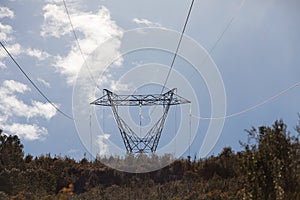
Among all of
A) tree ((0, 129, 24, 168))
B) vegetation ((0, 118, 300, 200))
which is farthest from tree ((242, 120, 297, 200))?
tree ((0, 129, 24, 168))

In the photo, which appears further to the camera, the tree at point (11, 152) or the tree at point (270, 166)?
the tree at point (11, 152)

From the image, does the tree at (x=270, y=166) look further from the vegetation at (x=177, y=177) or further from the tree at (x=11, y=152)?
the tree at (x=11, y=152)

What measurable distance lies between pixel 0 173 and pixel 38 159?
12139mm

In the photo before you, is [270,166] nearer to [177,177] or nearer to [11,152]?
[177,177]

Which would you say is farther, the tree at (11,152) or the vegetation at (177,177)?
the tree at (11,152)

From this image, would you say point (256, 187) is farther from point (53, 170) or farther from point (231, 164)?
point (53, 170)

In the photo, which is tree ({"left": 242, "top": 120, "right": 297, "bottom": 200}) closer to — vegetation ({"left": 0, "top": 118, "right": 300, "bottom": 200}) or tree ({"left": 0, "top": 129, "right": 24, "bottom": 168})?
vegetation ({"left": 0, "top": 118, "right": 300, "bottom": 200})

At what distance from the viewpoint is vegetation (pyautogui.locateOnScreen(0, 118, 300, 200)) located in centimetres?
1370

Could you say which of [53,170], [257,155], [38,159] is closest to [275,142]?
[257,155]

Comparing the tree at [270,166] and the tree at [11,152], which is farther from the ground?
the tree at [11,152]

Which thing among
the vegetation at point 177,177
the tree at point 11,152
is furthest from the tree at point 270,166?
the tree at point 11,152

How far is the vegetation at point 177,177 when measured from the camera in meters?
13.7

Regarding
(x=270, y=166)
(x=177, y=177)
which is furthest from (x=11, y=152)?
(x=270, y=166)

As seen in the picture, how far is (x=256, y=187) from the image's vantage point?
539 inches
